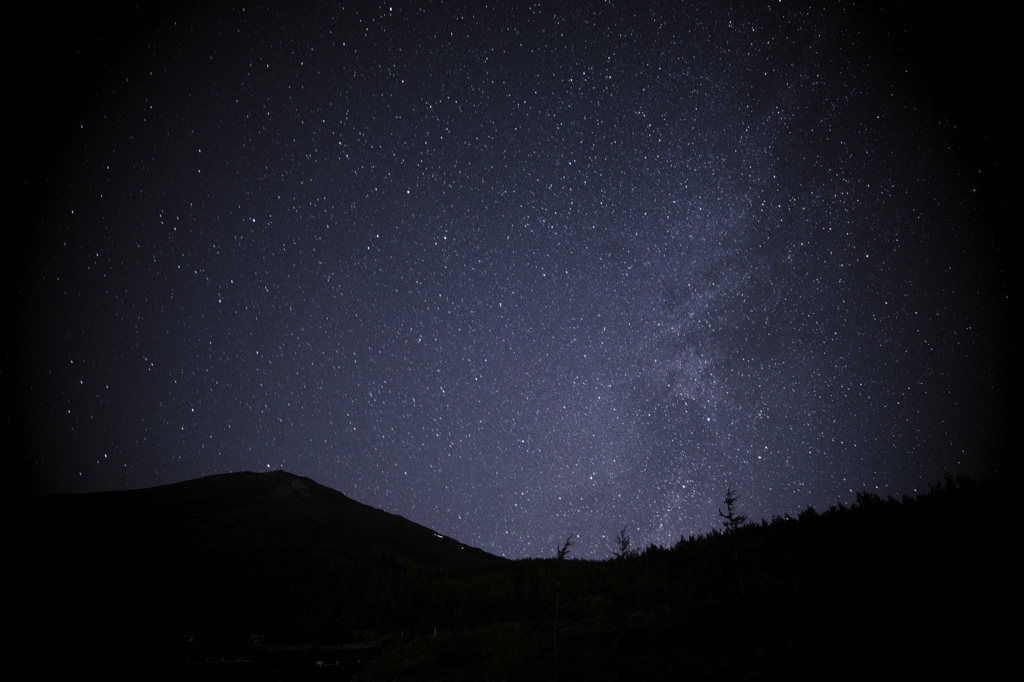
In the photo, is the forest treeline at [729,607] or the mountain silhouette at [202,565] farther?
the mountain silhouette at [202,565]

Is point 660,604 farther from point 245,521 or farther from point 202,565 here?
point 245,521

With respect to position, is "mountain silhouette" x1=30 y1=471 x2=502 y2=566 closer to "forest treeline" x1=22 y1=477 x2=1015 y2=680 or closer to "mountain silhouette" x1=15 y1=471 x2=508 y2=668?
"mountain silhouette" x1=15 y1=471 x2=508 y2=668

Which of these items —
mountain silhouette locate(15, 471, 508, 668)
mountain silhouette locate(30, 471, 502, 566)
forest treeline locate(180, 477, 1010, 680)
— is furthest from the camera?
mountain silhouette locate(30, 471, 502, 566)

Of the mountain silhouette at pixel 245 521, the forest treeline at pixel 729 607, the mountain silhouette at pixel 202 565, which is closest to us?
the forest treeline at pixel 729 607

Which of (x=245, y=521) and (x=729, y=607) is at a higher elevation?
(x=245, y=521)

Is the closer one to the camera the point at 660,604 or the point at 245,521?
the point at 660,604

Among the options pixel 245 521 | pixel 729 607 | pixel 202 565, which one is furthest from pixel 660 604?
pixel 245 521

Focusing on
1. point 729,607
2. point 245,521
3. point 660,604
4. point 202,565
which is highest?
point 245,521

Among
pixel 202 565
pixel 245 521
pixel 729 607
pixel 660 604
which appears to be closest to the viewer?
pixel 729 607

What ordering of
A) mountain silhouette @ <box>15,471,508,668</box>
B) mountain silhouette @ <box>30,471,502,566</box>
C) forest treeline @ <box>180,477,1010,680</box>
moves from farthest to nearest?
1. mountain silhouette @ <box>30,471,502,566</box>
2. mountain silhouette @ <box>15,471,508,668</box>
3. forest treeline @ <box>180,477,1010,680</box>

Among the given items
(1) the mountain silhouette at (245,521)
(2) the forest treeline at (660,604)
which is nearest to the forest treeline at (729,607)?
(2) the forest treeline at (660,604)

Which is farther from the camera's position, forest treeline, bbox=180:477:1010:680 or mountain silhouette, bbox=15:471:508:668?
mountain silhouette, bbox=15:471:508:668

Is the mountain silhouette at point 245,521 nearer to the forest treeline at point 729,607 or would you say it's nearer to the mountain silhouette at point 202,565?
the mountain silhouette at point 202,565

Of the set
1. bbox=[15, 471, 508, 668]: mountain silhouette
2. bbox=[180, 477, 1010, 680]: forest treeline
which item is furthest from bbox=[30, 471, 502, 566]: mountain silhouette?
bbox=[180, 477, 1010, 680]: forest treeline
